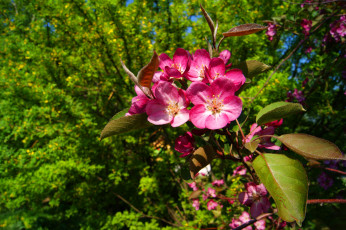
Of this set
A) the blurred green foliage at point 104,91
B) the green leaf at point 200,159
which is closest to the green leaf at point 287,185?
the green leaf at point 200,159

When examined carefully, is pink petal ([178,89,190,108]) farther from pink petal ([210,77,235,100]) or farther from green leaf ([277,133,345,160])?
green leaf ([277,133,345,160])

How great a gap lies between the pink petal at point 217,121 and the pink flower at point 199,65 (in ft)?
0.48

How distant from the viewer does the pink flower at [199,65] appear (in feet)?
2.29

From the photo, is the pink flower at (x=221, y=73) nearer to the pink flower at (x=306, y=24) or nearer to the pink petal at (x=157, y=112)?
the pink petal at (x=157, y=112)

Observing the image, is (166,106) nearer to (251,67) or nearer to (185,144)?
(185,144)

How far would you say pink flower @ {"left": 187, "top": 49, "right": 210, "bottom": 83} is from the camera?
→ 70 cm

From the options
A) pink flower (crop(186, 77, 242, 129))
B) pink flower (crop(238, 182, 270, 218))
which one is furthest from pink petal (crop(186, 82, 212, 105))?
pink flower (crop(238, 182, 270, 218))

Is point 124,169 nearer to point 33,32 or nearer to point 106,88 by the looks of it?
point 106,88

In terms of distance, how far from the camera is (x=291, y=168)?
56cm

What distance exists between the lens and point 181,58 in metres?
0.72

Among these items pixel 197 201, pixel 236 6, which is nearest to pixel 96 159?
pixel 197 201

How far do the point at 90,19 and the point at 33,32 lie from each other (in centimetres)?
135

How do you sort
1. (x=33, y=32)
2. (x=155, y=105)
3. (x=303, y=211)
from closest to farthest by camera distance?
(x=303, y=211)
(x=155, y=105)
(x=33, y=32)

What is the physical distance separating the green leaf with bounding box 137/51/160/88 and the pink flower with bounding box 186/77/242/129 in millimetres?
138
